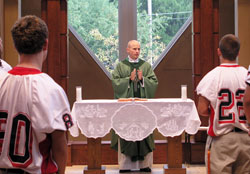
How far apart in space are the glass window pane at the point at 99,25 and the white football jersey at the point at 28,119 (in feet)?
23.0

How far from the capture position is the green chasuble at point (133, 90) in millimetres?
6848

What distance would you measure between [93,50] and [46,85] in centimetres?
712

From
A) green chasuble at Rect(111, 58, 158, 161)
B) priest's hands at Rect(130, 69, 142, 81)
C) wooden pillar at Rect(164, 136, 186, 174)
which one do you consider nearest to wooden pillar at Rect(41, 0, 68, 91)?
green chasuble at Rect(111, 58, 158, 161)

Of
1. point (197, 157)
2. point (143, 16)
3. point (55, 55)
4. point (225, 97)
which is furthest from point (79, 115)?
point (143, 16)

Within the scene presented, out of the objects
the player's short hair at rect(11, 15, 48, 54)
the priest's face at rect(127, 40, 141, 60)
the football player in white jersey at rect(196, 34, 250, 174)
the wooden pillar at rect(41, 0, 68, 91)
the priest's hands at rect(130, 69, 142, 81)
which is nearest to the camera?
the player's short hair at rect(11, 15, 48, 54)

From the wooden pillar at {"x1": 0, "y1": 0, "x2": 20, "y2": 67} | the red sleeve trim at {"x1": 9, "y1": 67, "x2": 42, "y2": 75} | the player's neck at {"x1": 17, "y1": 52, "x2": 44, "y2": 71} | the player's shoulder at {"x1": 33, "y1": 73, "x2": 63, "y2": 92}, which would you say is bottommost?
the player's shoulder at {"x1": 33, "y1": 73, "x2": 63, "y2": 92}

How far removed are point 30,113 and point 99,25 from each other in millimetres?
7332

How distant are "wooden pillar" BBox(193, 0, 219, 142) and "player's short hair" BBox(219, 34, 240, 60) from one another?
390 cm

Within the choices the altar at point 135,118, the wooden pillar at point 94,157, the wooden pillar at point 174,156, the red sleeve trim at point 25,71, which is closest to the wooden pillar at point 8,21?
the altar at point 135,118

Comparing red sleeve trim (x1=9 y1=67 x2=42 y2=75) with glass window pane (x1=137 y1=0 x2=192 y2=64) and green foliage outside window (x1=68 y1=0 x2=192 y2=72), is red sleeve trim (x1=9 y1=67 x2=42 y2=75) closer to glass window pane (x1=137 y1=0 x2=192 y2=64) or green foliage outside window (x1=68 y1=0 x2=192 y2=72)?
green foliage outside window (x1=68 y1=0 x2=192 y2=72)

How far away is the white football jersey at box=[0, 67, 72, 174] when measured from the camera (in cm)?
225

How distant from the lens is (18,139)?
89.0 inches

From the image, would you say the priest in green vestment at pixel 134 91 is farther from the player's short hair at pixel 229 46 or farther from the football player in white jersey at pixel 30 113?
the football player in white jersey at pixel 30 113

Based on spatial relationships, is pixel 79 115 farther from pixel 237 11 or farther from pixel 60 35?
pixel 237 11
